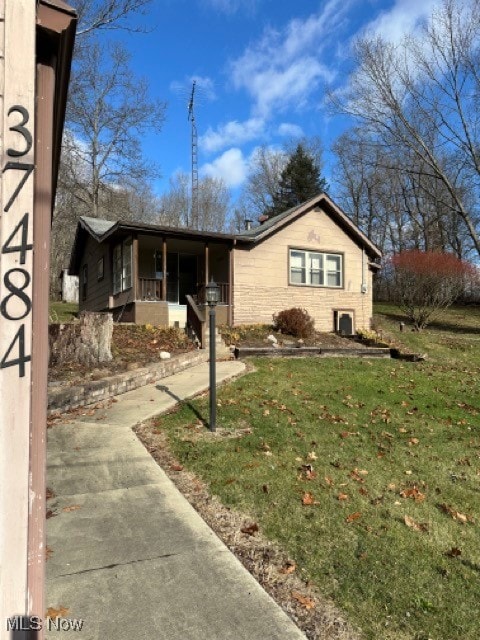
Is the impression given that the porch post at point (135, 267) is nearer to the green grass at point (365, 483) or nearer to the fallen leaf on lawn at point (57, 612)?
the green grass at point (365, 483)

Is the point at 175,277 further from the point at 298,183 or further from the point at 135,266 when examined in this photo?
the point at 298,183

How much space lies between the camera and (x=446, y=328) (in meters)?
21.8

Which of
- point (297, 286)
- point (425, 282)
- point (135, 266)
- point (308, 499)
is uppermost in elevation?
point (135, 266)

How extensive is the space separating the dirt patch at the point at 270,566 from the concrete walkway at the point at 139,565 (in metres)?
0.08

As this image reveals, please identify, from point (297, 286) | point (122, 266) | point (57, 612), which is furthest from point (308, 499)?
point (297, 286)

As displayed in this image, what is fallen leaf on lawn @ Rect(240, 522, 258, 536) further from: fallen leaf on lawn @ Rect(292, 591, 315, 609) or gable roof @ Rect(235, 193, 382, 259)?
gable roof @ Rect(235, 193, 382, 259)

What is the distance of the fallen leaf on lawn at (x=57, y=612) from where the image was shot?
2.55m

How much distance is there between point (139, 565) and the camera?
120 inches

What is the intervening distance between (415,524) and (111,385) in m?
5.63

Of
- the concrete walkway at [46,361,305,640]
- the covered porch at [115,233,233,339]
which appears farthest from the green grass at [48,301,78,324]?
the concrete walkway at [46,361,305,640]

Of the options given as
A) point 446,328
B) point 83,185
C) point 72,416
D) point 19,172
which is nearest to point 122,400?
point 72,416

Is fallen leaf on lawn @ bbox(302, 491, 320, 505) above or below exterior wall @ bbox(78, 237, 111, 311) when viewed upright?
below

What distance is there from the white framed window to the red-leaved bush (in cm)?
316

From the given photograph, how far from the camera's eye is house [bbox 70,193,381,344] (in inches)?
630
